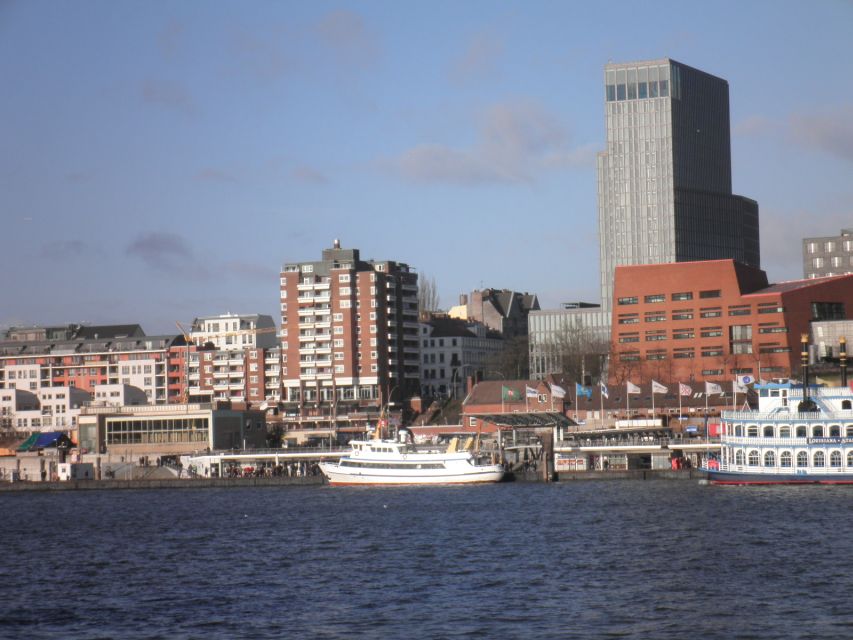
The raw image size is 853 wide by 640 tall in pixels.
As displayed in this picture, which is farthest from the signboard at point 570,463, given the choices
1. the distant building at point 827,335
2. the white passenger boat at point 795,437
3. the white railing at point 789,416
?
the distant building at point 827,335

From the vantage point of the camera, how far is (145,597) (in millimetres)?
62969

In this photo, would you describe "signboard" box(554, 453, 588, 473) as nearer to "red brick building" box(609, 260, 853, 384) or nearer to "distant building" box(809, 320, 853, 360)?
"red brick building" box(609, 260, 853, 384)

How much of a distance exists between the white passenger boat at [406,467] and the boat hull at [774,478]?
27.0m

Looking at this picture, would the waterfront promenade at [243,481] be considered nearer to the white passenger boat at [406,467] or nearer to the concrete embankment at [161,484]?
the concrete embankment at [161,484]

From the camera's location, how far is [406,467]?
141875mm

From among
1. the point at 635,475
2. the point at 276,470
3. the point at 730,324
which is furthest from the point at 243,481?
the point at 730,324

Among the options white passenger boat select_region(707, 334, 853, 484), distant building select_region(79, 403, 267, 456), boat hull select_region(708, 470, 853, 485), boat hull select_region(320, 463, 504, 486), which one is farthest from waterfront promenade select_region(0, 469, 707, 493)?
distant building select_region(79, 403, 267, 456)

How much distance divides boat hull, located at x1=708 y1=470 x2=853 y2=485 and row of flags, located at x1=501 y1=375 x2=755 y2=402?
32.5 ft

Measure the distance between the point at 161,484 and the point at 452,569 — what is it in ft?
307

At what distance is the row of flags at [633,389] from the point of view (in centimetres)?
14275

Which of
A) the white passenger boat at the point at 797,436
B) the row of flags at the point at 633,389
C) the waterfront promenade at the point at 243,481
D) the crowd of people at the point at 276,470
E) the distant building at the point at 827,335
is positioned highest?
the distant building at the point at 827,335

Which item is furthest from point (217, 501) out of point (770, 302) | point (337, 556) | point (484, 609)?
point (770, 302)

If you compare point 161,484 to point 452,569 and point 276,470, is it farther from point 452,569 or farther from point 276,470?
point 452,569

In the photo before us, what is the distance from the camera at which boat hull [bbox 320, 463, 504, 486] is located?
13988 centimetres
